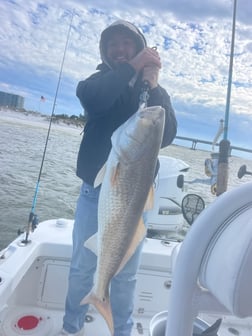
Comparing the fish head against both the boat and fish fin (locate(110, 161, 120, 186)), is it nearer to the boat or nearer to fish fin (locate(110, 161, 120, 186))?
fish fin (locate(110, 161, 120, 186))

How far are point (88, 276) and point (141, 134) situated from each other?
4.02 feet

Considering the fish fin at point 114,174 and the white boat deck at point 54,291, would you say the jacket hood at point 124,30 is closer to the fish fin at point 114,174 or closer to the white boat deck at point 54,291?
the fish fin at point 114,174

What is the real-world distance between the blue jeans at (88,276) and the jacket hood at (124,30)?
3.01 feet

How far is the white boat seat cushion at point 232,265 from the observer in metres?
0.76

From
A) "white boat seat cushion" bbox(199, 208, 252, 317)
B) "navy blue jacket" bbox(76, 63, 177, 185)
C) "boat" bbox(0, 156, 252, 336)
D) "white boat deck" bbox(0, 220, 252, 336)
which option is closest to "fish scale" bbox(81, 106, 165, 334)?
"boat" bbox(0, 156, 252, 336)

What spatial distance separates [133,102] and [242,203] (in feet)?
4.11

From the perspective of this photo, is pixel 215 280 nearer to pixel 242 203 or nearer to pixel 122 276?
pixel 242 203

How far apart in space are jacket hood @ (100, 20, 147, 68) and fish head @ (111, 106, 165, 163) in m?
0.74

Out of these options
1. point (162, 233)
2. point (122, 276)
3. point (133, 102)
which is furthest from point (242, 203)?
point (162, 233)

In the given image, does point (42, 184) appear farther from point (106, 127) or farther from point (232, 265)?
point (232, 265)

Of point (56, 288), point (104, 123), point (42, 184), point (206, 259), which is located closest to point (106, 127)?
point (104, 123)

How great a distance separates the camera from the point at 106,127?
6.61 feet

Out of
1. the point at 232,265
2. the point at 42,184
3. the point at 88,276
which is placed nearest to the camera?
the point at 232,265

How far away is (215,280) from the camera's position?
32.4 inches
